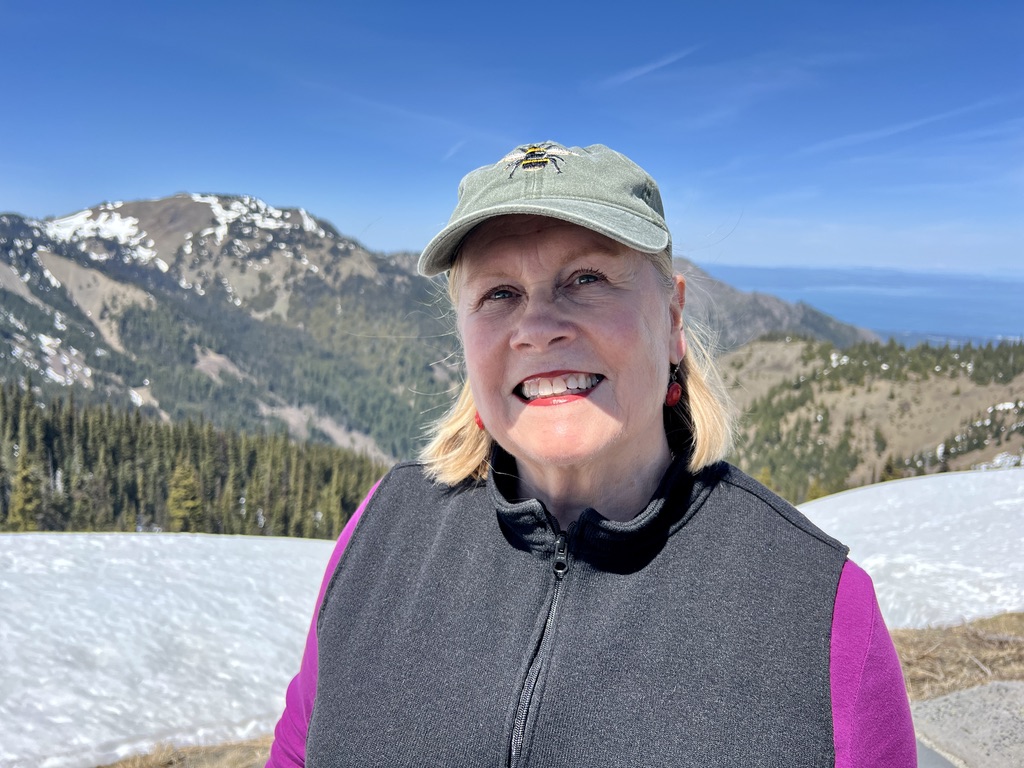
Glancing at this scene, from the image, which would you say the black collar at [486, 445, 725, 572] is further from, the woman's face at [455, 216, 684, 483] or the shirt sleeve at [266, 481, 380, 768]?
the shirt sleeve at [266, 481, 380, 768]

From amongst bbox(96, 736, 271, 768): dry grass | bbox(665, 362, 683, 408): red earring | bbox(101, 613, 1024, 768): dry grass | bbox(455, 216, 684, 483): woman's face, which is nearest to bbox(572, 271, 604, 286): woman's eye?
bbox(455, 216, 684, 483): woman's face

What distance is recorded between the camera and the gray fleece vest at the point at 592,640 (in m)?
1.82

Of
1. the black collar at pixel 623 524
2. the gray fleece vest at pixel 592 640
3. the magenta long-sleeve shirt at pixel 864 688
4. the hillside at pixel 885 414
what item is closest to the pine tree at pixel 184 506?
the gray fleece vest at pixel 592 640

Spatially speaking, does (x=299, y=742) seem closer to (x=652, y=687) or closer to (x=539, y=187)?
(x=652, y=687)

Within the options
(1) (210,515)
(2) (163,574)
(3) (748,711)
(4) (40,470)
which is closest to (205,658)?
(2) (163,574)

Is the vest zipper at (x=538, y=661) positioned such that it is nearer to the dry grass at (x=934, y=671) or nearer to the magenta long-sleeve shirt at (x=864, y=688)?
the magenta long-sleeve shirt at (x=864, y=688)

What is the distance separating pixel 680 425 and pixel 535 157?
40.2 inches

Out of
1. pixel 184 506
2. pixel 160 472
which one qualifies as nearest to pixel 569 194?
pixel 184 506

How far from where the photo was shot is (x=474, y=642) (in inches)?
83.1

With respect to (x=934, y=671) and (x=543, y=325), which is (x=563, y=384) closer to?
(x=543, y=325)

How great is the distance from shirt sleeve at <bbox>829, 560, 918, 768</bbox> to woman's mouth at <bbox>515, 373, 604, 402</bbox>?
89 centimetres

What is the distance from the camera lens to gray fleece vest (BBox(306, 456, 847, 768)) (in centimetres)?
182

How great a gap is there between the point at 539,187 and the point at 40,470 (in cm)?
11252

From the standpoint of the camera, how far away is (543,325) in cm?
204
